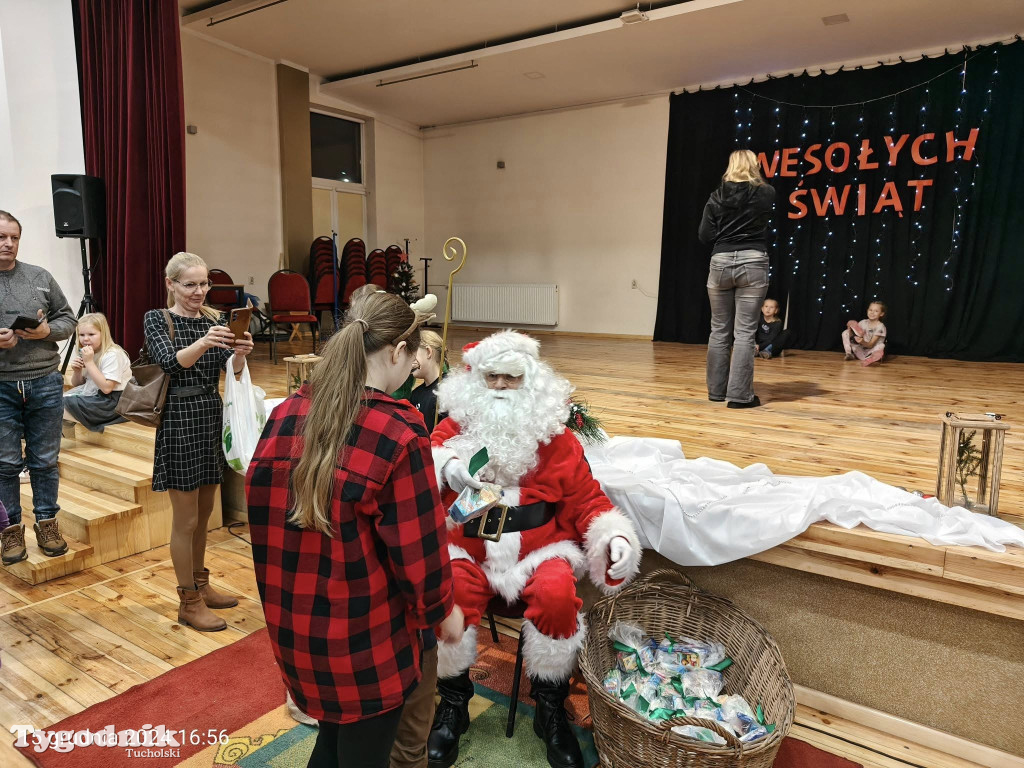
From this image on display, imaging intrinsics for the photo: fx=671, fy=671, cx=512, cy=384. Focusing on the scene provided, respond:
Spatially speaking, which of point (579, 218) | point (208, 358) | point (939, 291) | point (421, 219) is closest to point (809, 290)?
point (939, 291)

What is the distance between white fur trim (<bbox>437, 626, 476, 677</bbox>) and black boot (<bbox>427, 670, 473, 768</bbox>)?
62 mm

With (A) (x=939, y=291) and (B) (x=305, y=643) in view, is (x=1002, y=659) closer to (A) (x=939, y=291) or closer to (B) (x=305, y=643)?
(B) (x=305, y=643)

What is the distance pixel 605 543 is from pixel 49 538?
2387 millimetres

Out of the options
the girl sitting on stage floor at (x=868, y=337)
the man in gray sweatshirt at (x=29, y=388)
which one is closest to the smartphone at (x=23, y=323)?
the man in gray sweatshirt at (x=29, y=388)

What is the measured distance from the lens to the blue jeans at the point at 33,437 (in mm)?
2562

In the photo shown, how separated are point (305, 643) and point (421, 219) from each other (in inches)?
371

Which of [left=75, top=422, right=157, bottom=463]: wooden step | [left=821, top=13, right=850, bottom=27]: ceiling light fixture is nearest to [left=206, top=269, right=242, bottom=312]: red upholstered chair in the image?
[left=75, top=422, right=157, bottom=463]: wooden step

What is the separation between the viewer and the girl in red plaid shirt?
1023 mm

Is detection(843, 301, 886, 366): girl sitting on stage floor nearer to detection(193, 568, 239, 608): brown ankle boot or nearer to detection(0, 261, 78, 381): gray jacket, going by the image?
detection(193, 568, 239, 608): brown ankle boot

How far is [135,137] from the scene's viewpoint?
4176 mm

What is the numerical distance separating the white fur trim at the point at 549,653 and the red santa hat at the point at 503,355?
2.29 feet

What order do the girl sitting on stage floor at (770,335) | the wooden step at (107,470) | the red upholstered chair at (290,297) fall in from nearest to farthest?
1. the wooden step at (107,470)
2. the red upholstered chair at (290,297)
3. the girl sitting on stage floor at (770,335)

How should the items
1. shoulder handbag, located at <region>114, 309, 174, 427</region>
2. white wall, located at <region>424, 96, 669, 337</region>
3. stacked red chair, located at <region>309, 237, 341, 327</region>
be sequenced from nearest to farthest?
shoulder handbag, located at <region>114, 309, 174, 427</region> < stacked red chair, located at <region>309, 237, 341, 327</region> < white wall, located at <region>424, 96, 669, 337</region>

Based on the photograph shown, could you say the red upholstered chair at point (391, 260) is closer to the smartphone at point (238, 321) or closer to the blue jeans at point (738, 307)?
the blue jeans at point (738, 307)
